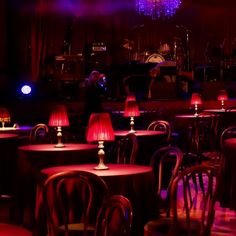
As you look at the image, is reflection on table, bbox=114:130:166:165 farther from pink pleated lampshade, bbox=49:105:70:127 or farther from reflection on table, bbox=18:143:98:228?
pink pleated lampshade, bbox=49:105:70:127

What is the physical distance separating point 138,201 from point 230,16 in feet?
46.3

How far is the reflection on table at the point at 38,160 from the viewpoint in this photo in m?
6.02

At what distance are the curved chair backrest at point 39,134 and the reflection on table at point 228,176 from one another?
81.4 inches

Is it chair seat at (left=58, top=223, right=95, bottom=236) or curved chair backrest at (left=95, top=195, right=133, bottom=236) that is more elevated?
curved chair backrest at (left=95, top=195, right=133, bottom=236)

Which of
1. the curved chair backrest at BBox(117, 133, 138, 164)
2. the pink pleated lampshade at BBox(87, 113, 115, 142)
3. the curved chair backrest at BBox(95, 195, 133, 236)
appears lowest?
the curved chair backrest at BBox(95, 195, 133, 236)

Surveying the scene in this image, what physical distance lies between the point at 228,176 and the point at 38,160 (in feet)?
6.50

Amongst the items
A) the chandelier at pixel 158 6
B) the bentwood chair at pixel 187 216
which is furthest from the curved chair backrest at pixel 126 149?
the chandelier at pixel 158 6

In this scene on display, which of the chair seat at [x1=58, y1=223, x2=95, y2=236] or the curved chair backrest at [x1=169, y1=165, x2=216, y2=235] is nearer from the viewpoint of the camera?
the curved chair backrest at [x1=169, y1=165, x2=216, y2=235]

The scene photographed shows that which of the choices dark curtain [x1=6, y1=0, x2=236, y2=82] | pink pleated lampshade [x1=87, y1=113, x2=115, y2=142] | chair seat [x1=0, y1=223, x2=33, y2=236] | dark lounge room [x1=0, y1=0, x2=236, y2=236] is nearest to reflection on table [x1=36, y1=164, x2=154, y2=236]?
dark lounge room [x1=0, y1=0, x2=236, y2=236]

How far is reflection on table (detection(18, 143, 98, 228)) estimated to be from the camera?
6020mm

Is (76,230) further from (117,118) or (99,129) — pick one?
(117,118)

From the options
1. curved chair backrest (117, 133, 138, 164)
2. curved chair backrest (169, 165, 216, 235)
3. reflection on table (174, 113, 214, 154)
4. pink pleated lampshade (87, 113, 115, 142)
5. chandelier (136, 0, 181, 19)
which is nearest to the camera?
curved chair backrest (169, 165, 216, 235)

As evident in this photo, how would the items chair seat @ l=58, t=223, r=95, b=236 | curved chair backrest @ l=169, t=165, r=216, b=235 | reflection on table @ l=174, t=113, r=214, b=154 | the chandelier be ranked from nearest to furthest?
curved chair backrest @ l=169, t=165, r=216, b=235, chair seat @ l=58, t=223, r=95, b=236, reflection on table @ l=174, t=113, r=214, b=154, the chandelier

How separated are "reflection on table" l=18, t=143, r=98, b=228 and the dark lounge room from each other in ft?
0.04
